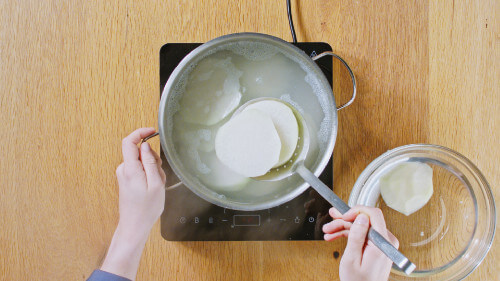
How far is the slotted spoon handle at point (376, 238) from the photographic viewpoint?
33cm

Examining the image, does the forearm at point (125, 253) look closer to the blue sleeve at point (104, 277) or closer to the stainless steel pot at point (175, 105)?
the blue sleeve at point (104, 277)

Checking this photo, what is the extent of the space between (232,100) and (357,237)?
0.66 feet

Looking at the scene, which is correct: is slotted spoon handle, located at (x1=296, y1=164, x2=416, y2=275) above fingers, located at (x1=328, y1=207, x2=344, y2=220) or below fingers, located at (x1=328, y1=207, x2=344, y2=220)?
above

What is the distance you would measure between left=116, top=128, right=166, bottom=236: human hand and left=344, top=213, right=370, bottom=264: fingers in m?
0.22

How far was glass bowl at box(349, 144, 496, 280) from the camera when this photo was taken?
473mm

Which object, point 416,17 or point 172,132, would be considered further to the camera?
point 416,17

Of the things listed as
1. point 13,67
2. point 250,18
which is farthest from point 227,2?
point 13,67

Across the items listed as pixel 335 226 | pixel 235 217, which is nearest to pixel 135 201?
pixel 235 217

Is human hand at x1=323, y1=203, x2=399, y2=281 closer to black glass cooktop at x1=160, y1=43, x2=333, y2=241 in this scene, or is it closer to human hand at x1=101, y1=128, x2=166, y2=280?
black glass cooktop at x1=160, y1=43, x2=333, y2=241

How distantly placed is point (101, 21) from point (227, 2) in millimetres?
169

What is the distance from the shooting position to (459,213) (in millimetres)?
488

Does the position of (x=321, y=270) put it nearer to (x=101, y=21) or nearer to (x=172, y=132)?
(x=172, y=132)

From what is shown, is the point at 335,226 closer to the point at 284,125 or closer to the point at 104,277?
the point at 284,125

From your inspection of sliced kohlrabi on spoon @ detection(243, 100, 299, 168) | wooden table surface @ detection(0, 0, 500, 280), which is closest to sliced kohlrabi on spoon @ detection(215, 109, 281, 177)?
sliced kohlrabi on spoon @ detection(243, 100, 299, 168)
